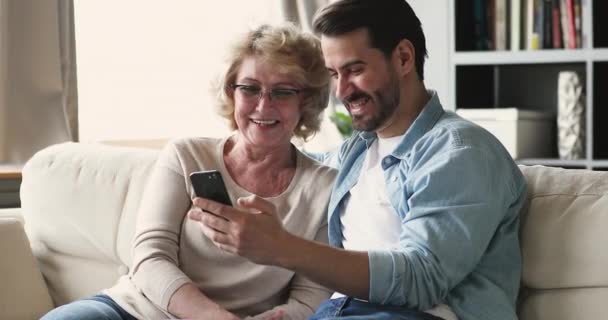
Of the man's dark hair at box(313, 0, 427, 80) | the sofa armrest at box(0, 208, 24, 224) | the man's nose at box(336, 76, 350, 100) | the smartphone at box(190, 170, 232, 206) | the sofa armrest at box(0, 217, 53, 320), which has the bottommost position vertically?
the sofa armrest at box(0, 217, 53, 320)

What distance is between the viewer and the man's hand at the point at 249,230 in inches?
62.9

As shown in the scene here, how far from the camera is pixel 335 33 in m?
1.89

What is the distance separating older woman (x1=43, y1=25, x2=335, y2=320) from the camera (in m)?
2.05

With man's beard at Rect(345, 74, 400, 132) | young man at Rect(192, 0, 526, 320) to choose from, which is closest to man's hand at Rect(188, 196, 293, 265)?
young man at Rect(192, 0, 526, 320)

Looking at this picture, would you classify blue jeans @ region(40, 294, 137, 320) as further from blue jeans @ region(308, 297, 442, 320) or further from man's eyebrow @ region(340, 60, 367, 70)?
man's eyebrow @ region(340, 60, 367, 70)

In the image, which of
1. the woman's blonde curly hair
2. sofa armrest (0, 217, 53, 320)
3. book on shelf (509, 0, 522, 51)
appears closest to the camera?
the woman's blonde curly hair

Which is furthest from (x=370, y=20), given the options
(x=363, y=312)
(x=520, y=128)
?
(x=520, y=128)

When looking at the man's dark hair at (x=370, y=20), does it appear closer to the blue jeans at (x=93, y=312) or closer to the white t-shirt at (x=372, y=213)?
the white t-shirt at (x=372, y=213)

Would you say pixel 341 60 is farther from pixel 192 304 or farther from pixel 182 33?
pixel 182 33

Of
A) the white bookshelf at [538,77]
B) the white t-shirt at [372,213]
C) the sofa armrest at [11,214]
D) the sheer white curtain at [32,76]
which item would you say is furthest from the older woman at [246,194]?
the white bookshelf at [538,77]

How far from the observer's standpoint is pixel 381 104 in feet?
6.15

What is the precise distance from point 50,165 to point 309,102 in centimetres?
85

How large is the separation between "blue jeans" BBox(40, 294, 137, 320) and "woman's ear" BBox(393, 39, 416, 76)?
2.70 ft

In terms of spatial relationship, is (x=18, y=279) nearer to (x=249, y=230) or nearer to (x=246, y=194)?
(x=246, y=194)
